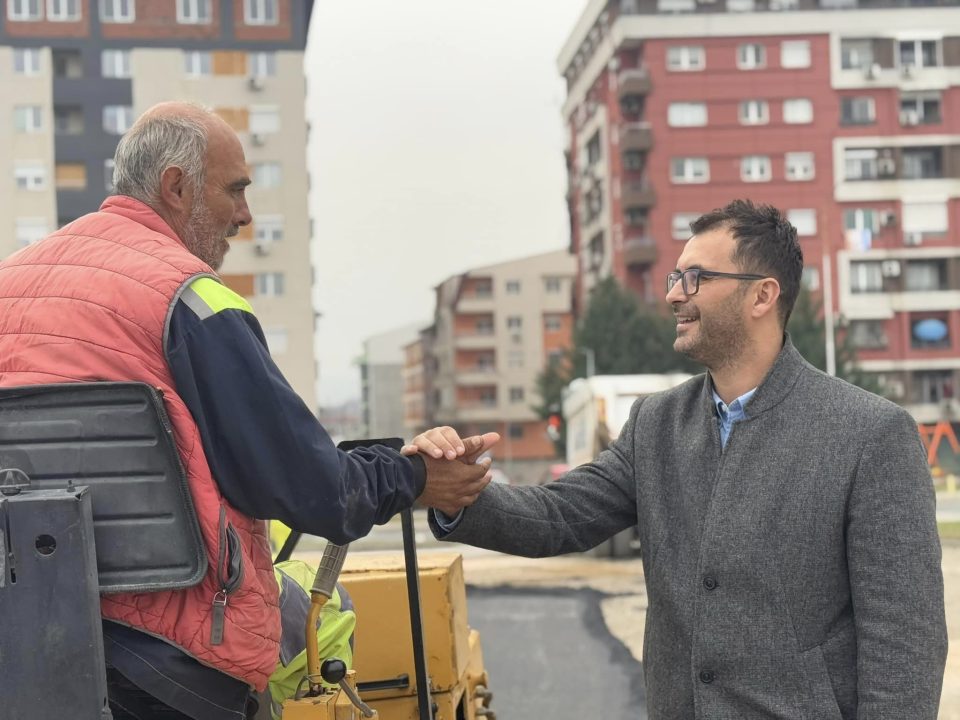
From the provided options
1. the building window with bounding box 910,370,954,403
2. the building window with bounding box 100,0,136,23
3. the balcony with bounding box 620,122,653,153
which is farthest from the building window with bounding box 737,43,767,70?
the building window with bounding box 100,0,136,23

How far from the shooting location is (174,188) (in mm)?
3012

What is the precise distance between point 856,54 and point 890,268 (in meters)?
12.4

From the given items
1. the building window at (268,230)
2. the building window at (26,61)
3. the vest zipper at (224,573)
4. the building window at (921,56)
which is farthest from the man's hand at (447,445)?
the building window at (921,56)

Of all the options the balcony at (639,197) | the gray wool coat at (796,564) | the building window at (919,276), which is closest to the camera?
the gray wool coat at (796,564)

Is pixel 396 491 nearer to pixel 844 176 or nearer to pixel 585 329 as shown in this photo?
pixel 585 329

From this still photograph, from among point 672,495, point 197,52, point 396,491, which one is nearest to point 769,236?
point 672,495

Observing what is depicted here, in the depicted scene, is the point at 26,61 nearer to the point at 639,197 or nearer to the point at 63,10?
the point at 63,10

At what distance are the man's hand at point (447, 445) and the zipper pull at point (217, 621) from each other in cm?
79

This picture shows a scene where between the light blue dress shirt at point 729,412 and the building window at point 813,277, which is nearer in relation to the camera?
the light blue dress shirt at point 729,412

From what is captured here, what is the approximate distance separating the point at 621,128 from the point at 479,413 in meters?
42.0

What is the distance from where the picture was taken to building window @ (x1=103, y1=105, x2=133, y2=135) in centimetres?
6712

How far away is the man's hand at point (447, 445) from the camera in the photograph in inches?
131

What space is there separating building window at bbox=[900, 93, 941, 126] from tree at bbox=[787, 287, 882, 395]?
13.9 metres

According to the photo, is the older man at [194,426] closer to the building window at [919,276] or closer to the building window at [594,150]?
the building window at [919,276]
